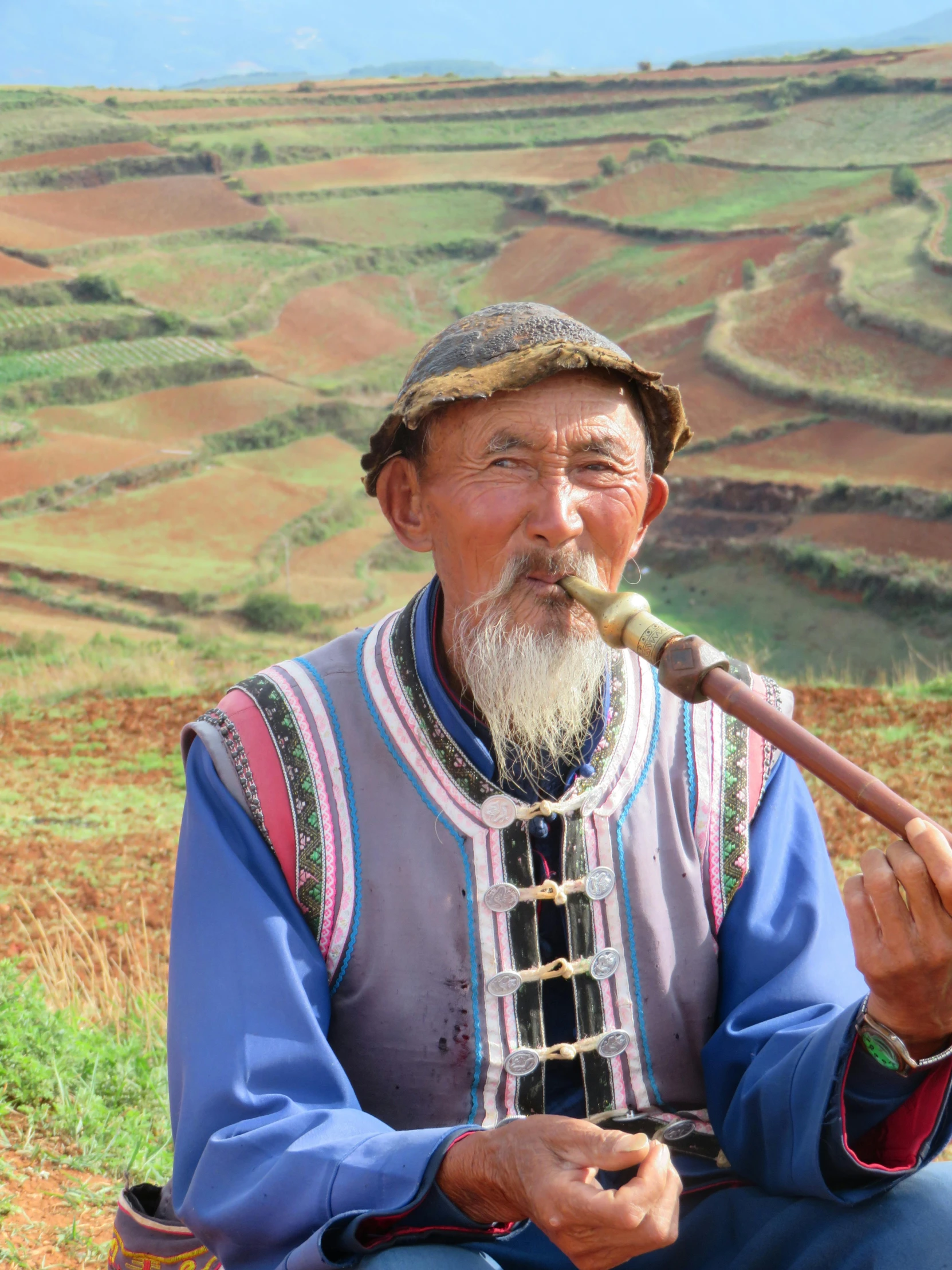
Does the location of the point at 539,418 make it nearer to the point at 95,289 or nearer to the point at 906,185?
the point at 95,289

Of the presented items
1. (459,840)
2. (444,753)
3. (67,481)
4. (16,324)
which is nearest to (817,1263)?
(459,840)

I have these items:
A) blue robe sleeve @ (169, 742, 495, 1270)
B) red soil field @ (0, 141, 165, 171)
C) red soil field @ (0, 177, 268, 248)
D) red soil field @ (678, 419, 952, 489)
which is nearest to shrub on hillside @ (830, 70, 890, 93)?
red soil field @ (0, 177, 268, 248)

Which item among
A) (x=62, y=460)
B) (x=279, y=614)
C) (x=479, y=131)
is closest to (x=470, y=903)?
(x=279, y=614)

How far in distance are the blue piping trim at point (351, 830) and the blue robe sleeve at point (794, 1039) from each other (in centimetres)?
57

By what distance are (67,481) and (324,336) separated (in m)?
10.4

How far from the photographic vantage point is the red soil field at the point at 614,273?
35.3 metres

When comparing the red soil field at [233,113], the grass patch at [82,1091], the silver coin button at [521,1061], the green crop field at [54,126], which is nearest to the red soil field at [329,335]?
the green crop field at [54,126]

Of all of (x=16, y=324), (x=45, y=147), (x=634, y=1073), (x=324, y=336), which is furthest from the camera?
(x=45, y=147)

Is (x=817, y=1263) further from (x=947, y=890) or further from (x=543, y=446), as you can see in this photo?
(x=543, y=446)

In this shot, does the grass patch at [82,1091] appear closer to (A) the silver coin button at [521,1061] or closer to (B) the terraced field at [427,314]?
(A) the silver coin button at [521,1061]

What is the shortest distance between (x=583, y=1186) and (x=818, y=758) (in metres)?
→ 0.55

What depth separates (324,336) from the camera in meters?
35.2

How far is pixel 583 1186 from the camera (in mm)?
1479

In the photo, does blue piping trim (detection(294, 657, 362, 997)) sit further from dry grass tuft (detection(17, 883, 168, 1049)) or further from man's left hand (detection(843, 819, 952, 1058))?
Answer: dry grass tuft (detection(17, 883, 168, 1049))
